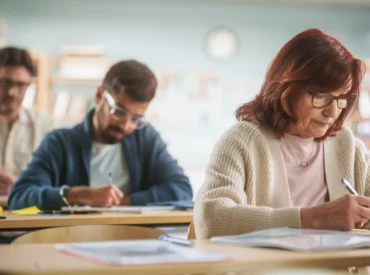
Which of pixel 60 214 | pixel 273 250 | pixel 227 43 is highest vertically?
pixel 227 43

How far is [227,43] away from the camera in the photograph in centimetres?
812

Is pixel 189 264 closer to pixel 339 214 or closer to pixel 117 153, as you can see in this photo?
pixel 339 214

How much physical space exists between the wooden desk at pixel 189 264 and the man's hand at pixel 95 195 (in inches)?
57.6

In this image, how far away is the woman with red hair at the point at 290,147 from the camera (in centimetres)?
208

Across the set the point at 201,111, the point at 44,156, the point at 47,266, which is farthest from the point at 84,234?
the point at 201,111

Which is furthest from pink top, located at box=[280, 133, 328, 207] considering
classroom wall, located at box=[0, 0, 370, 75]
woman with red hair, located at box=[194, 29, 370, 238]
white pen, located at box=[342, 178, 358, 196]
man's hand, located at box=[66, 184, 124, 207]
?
classroom wall, located at box=[0, 0, 370, 75]

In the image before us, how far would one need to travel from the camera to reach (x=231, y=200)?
2070 millimetres

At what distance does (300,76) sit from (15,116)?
2823 millimetres

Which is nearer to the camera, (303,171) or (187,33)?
(303,171)

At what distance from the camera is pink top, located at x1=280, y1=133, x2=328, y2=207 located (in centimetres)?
235

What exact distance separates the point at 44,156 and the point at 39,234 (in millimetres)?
1381

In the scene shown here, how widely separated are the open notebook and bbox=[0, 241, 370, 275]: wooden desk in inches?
1.2

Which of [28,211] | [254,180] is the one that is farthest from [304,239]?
[28,211]

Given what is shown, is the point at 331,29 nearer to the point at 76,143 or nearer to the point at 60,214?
the point at 76,143
